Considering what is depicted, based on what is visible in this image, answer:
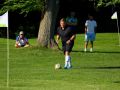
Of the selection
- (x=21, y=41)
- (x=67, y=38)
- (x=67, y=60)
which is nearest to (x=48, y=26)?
(x=21, y=41)

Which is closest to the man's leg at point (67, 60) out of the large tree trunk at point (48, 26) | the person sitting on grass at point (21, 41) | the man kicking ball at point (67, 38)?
the man kicking ball at point (67, 38)

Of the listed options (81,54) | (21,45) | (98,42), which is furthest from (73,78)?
(98,42)

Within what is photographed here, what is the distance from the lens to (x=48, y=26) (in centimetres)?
2902

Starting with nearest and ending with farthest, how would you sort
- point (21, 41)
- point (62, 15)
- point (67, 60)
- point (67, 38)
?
point (67, 60), point (67, 38), point (21, 41), point (62, 15)

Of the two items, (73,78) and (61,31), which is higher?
(61,31)

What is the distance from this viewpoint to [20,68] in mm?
21422

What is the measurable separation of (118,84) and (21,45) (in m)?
14.1

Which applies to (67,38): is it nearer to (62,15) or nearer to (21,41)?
(21,41)

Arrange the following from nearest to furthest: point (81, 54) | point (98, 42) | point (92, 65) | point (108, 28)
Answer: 1. point (92, 65)
2. point (81, 54)
3. point (98, 42)
4. point (108, 28)

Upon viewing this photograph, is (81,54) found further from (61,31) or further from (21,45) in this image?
(61,31)

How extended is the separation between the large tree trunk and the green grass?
0.55 metres

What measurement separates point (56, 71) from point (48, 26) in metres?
8.96

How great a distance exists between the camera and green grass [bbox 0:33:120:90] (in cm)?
1618

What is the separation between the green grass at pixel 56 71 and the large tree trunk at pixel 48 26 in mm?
546
